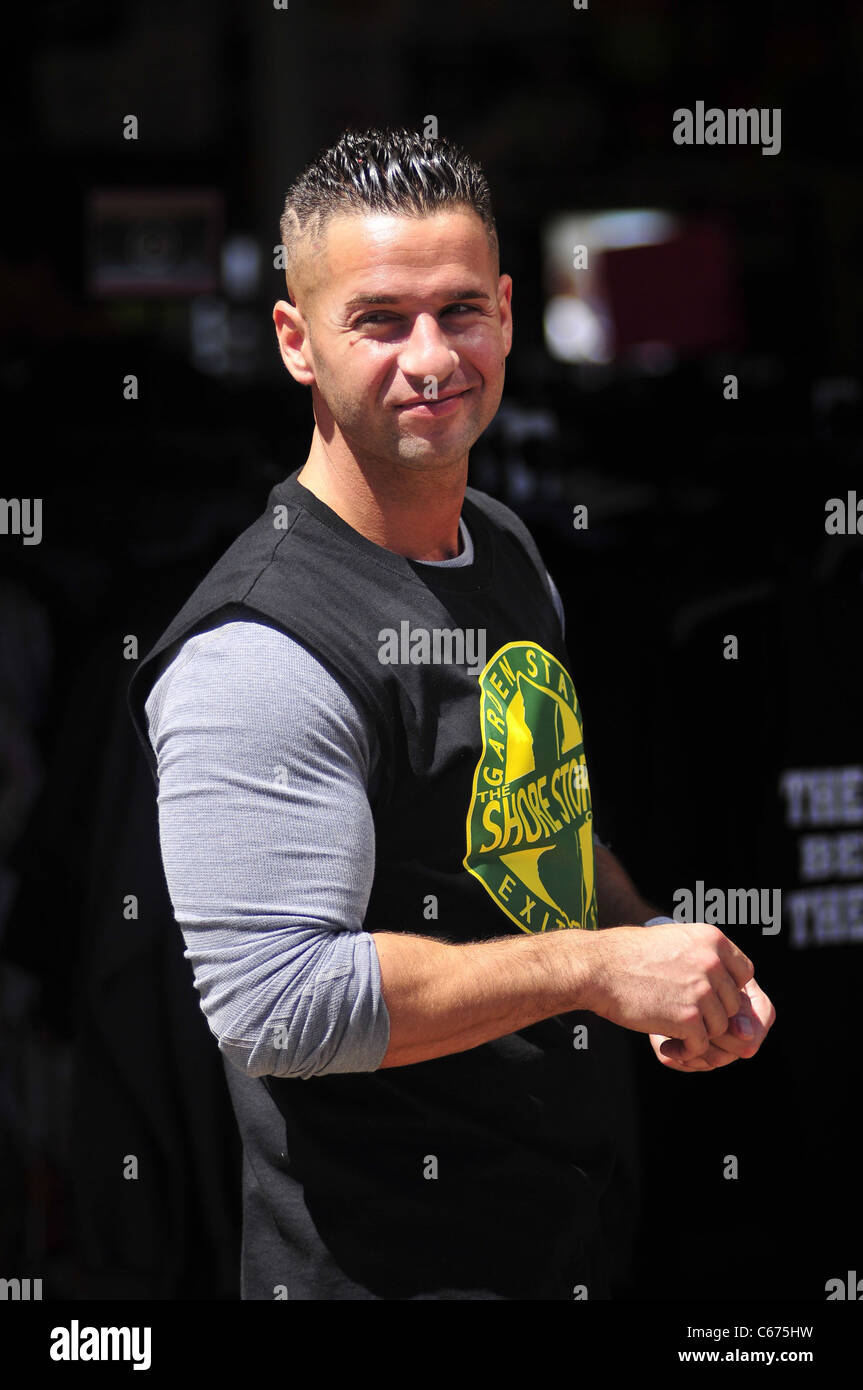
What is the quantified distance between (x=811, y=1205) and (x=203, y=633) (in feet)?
5.66

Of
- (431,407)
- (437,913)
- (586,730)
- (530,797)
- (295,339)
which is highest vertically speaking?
(295,339)

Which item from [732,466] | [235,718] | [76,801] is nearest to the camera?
[235,718]

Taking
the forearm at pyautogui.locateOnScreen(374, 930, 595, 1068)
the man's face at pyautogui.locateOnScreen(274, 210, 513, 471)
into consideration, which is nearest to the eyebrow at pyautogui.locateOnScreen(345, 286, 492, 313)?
the man's face at pyautogui.locateOnScreen(274, 210, 513, 471)

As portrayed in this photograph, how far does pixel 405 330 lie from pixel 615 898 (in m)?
0.72

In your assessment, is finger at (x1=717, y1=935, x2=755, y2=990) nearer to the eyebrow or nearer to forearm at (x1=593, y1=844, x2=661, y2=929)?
forearm at (x1=593, y1=844, x2=661, y2=929)

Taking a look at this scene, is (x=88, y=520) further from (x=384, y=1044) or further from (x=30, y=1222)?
(x=384, y=1044)

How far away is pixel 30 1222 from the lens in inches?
108

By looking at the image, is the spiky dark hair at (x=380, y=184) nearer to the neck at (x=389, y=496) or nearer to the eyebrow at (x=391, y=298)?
the eyebrow at (x=391, y=298)

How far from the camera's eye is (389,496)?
1.50m

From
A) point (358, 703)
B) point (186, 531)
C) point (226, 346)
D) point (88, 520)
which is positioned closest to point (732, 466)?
point (186, 531)

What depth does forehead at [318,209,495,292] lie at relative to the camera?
141 centimetres

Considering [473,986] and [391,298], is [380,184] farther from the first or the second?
[473,986]

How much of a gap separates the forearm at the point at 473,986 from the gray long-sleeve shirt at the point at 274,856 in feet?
0.08

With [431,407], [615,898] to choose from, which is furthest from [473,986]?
[431,407]
